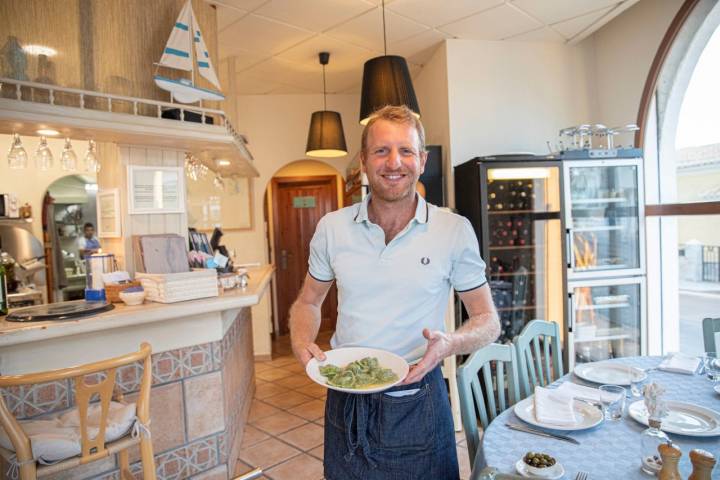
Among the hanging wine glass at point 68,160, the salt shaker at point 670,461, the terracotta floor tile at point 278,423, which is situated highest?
the hanging wine glass at point 68,160

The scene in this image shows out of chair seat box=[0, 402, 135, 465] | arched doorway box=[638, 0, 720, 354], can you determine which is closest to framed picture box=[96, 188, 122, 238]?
chair seat box=[0, 402, 135, 465]

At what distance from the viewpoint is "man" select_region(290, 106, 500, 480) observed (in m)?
1.41

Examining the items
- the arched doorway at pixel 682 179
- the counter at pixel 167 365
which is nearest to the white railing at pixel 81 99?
the counter at pixel 167 365

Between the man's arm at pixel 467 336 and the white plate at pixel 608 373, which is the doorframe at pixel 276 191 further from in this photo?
the man's arm at pixel 467 336

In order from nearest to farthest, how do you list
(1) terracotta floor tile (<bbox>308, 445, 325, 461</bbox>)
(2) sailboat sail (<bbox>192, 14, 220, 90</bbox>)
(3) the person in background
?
(2) sailboat sail (<bbox>192, 14, 220, 90</bbox>) < (1) terracotta floor tile (<bbox>308, 445, 325, 461</bbox>) < (3) the person in background

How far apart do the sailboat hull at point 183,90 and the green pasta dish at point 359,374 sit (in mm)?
1903

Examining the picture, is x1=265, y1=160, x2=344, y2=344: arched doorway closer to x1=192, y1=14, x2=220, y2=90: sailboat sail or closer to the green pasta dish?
x1=192, y1=14, x2=220, y2=90: sailboat sail

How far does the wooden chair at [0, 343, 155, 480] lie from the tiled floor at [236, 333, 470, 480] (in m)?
1.23

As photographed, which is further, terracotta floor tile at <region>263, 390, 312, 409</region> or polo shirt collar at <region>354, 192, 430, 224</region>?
→ terracotta floor tile at <region>263, 390, 312, 409</region>

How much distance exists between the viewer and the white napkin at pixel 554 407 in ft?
4.84

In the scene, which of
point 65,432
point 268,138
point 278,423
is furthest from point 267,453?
point 268,138

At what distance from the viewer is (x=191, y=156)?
125 inches

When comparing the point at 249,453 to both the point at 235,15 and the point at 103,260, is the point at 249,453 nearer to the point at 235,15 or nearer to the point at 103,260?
the point at 103,260

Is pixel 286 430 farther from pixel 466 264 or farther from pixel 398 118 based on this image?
pixel 398 118
